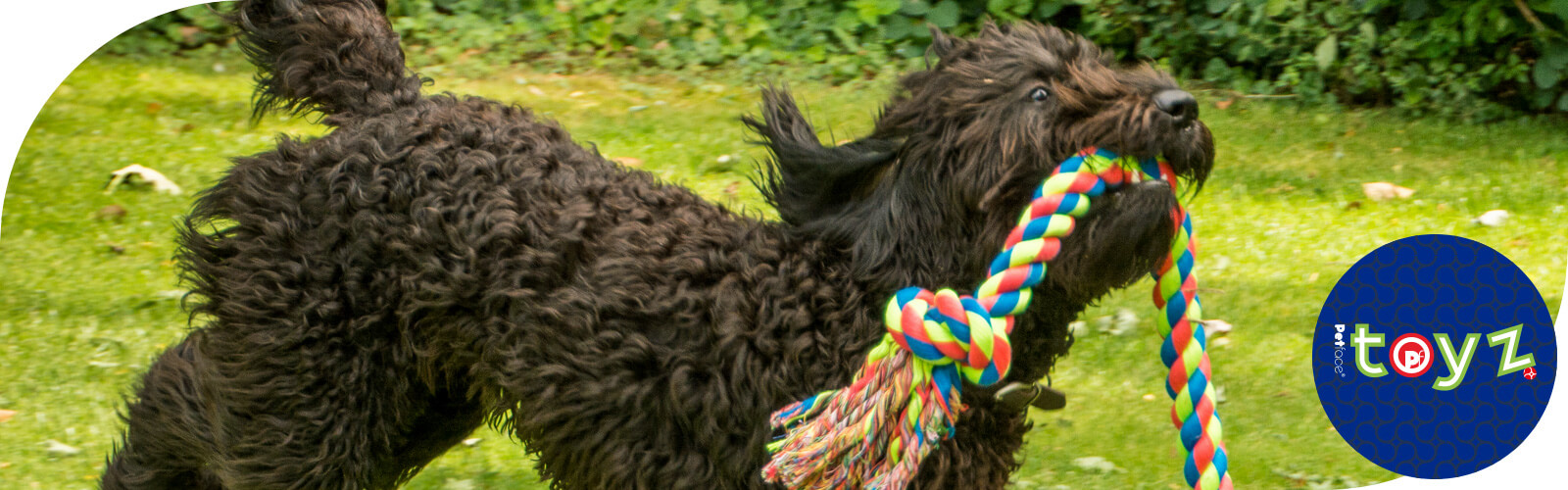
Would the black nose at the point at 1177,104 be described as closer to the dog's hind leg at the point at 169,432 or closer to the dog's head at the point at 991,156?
the dog's head at the point at 991,156

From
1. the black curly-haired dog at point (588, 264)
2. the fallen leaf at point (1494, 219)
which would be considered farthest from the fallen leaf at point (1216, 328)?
the black curly-haired dog at point (588, 264)

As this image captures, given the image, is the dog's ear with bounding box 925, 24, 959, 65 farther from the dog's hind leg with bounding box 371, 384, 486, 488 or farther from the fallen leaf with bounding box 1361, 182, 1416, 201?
the fallen leaf with bounding box 1361, 182, 1416, 201

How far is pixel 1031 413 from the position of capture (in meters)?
4.99

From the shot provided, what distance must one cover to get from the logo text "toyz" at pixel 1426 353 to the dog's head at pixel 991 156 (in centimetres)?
183

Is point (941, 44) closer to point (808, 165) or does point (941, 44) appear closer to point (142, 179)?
point (808, 165)

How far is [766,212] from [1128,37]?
2.87m

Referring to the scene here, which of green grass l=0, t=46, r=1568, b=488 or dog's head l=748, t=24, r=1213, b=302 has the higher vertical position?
dog's head l=748, t=24, r=1213, b=302

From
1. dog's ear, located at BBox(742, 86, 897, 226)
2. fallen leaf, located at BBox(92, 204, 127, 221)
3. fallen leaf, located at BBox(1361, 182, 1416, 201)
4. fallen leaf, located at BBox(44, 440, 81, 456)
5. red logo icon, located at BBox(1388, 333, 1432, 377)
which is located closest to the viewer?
dog's ear, located at BBox(742, 86, 897, 226)

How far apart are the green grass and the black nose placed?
1757mm

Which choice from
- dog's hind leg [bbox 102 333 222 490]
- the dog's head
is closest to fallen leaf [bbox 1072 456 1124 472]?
the dog's head

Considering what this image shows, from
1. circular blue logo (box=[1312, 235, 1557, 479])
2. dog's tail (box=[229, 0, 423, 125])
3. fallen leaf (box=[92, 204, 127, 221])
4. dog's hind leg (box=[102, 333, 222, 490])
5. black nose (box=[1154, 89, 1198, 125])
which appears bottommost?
fallen leaf (box=[92, 204, 127, 221])

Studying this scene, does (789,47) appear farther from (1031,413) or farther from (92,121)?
(92,121)

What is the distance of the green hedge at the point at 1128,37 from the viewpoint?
19.4 ft

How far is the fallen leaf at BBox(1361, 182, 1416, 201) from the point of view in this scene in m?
6.06
